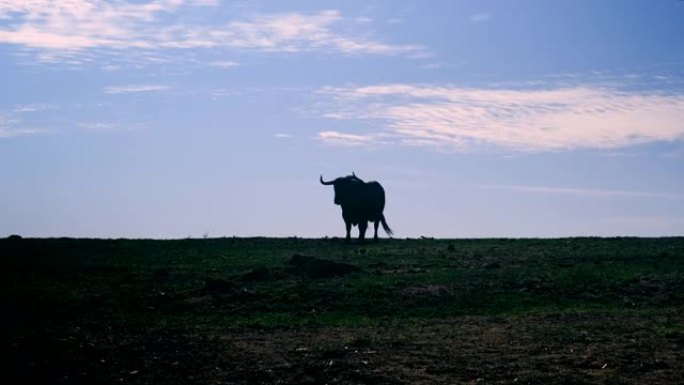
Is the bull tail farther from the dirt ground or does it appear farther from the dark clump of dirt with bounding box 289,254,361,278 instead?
the dirt ground

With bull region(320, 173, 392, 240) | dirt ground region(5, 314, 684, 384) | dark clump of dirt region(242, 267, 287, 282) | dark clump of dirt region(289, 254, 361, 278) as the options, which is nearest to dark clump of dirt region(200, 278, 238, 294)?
dark clump of dirt region(242, 267, 287, 282)

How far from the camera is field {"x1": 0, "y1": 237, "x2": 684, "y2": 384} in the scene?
14484mm

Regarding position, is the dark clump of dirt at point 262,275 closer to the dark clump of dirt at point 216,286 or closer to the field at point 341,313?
the field at point 341,313

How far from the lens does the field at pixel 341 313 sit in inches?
570

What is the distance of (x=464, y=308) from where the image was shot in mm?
21516

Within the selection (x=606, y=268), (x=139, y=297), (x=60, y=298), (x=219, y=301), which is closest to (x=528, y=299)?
(x=606, y=268)

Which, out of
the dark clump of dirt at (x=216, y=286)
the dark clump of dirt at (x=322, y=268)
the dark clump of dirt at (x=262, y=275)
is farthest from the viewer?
the dark clump of dirt at (x=322, y=268)

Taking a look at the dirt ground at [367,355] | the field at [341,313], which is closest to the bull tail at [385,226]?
the field at [341,313]

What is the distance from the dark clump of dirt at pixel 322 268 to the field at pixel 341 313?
0.06 meters

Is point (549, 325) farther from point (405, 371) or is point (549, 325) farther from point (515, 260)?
point (515, 260)

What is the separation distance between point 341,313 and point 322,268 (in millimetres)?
4721

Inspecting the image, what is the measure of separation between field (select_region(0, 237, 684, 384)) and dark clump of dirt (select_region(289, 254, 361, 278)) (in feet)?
Result: 0.19

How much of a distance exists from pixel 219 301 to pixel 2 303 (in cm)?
523

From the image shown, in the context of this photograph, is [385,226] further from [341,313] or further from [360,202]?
[341,313]
